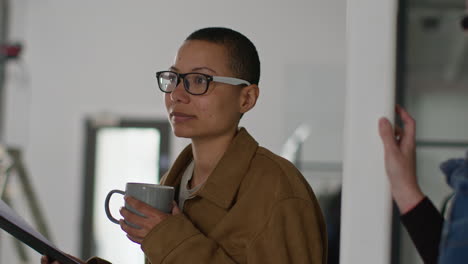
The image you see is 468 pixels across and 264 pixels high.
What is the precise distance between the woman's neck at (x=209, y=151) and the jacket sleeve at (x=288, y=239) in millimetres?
150

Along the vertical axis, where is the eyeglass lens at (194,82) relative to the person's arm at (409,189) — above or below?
above

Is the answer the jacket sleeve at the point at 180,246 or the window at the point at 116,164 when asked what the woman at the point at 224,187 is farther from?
the window at the point at 116,164

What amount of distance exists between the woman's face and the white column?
236 millimetres

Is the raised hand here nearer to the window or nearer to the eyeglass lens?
the eyeglass lens

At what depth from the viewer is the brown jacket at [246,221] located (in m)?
0.71

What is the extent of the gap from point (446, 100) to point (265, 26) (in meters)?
3.09

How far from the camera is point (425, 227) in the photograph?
64 cm

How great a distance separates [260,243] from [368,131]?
21cm

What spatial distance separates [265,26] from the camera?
5.21 m

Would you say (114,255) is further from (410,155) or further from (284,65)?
(410,155)

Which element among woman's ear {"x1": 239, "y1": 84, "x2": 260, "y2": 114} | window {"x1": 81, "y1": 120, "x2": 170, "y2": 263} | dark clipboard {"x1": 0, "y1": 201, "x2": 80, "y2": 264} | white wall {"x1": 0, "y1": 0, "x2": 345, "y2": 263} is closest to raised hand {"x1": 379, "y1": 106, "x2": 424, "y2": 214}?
woman's ear {"x1": 239, "y1": 84, "x2": 260, "y2": 114}

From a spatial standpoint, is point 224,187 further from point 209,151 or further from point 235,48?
point 235,48

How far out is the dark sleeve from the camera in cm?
63

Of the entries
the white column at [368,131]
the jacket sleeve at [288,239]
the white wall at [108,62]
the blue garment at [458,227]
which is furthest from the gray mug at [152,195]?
the white wall at [108,62]
